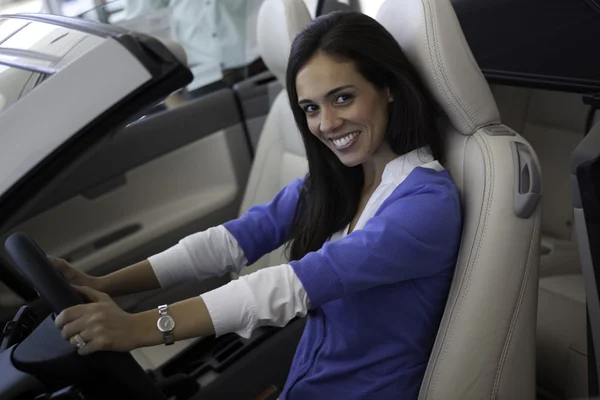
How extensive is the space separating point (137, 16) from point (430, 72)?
1506mm

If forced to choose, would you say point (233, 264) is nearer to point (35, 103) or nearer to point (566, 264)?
point (35, 103)

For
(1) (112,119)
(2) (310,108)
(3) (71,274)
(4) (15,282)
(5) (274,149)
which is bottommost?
(4) (15,282)

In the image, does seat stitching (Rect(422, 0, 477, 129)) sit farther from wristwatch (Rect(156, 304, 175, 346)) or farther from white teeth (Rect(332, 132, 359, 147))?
wristwatch (Rect(156, 304, 175, 346))

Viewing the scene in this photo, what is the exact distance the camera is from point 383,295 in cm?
124

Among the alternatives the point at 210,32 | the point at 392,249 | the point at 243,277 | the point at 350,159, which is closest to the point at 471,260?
the point at 392,249

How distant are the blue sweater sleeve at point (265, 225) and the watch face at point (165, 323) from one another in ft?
1.44

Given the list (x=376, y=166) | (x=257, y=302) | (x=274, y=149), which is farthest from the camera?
(x=274, y=149)

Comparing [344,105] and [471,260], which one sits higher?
[344,105]

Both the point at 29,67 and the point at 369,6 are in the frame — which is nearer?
the point at 29,67

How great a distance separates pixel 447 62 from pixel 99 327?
0.74 meters

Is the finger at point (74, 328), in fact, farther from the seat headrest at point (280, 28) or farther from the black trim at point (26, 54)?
the seat headrest at point (280, 28)

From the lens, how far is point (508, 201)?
45.9 inches

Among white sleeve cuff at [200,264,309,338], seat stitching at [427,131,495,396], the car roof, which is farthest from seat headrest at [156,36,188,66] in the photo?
seat stitching at [427,131,495,396]

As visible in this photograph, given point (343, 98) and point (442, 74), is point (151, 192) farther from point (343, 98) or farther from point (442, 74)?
point (442, 74)
